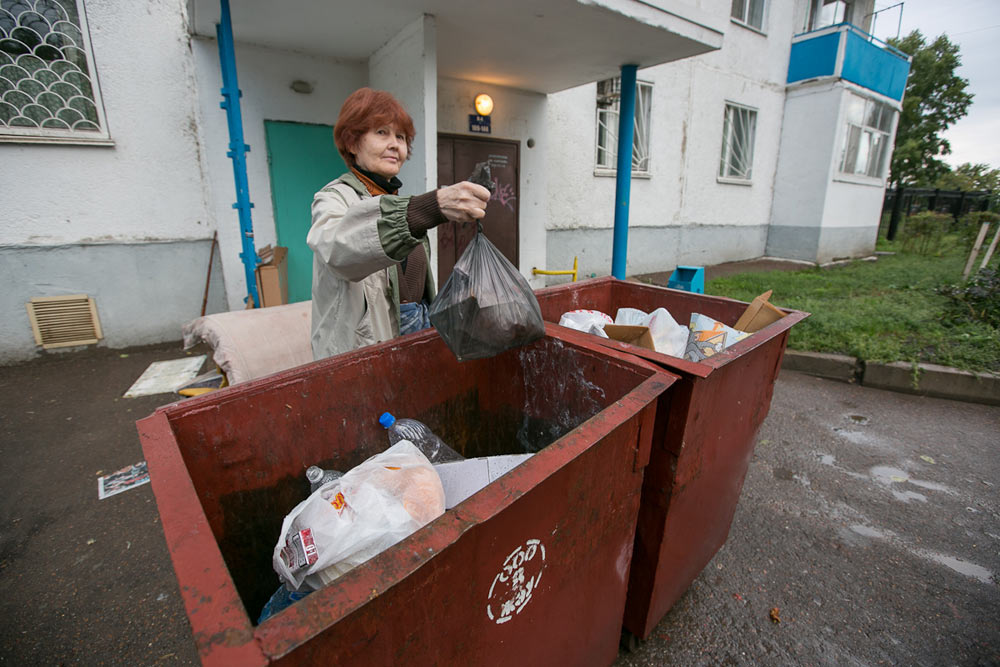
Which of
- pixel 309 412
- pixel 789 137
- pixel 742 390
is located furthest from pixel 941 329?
pixel 789 137

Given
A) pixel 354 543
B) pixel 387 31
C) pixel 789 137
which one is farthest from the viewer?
pixel 789 137

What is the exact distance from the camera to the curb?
3781 millimetres

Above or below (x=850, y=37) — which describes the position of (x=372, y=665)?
below

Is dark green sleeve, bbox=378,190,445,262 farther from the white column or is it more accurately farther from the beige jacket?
the white column

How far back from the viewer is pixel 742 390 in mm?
1653

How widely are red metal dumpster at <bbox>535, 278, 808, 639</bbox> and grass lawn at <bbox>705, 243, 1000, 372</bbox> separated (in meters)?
3.23

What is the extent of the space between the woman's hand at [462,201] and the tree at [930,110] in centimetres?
2371

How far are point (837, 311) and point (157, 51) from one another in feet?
26.5

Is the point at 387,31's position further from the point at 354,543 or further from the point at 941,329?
the point at 941,329

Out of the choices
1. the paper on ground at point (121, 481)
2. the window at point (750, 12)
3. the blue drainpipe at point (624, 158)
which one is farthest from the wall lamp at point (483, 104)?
the window at point (750, 12)

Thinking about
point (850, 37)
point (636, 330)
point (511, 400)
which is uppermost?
point (850, 37)

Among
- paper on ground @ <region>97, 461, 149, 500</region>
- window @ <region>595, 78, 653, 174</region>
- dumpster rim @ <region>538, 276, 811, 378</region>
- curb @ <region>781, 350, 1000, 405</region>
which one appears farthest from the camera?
window @ <region>595, 78, 653, 174</region>

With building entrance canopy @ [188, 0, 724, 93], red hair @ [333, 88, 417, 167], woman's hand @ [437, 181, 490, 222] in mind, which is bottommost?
woman's hand @ [437, 181, 490, 222]

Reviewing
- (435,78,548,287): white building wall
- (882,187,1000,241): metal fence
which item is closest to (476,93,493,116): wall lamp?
(435,78,548,287): white building wall
